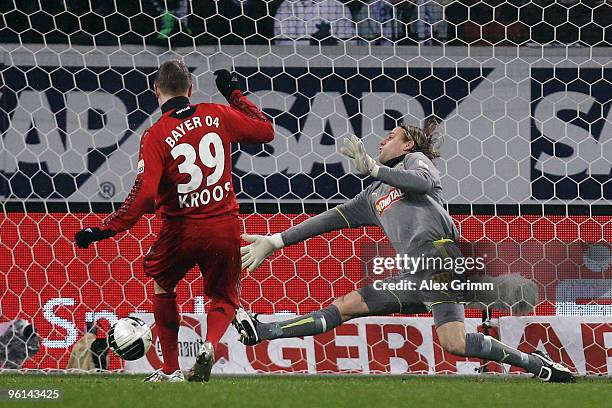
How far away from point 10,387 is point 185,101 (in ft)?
4.19

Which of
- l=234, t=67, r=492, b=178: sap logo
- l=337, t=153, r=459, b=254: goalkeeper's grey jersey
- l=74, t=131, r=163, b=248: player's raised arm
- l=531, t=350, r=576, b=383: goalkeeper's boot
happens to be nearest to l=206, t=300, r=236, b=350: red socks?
l=74, t=131, r=163, b=248: player's raised arm

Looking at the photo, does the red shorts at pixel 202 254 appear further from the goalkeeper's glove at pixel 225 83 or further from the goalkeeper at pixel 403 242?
the goalkeeper's glove at pixel 225 83

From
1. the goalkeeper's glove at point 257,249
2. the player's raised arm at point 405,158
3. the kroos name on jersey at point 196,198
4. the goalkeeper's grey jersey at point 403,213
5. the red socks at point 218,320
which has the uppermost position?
the player's raised arm at point 405,158

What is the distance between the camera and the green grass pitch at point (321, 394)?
3.16 metres

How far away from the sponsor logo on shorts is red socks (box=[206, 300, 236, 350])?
35.8 inches

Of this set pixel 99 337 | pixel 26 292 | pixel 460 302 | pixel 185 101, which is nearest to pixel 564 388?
pixel 460 302

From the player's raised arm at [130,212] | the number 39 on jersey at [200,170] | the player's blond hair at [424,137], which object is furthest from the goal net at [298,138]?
the player's raised arm at [130,212]

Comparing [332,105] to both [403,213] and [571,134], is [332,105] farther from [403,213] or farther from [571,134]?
[571,134]

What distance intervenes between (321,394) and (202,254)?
37.3 inches

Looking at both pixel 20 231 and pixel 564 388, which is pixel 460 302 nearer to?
pixel 564 388

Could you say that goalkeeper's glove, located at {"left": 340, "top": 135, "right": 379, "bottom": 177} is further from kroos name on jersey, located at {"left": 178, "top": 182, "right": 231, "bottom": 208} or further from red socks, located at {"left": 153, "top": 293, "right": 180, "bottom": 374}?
red socks, located at {"left": 153, "top": 293, "right": 180, "bottom": 374}

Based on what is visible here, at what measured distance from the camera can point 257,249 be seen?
4.86 meters

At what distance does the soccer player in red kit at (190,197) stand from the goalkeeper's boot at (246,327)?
0.68ft

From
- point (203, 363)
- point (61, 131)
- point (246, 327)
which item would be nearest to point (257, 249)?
point (246, 327)
